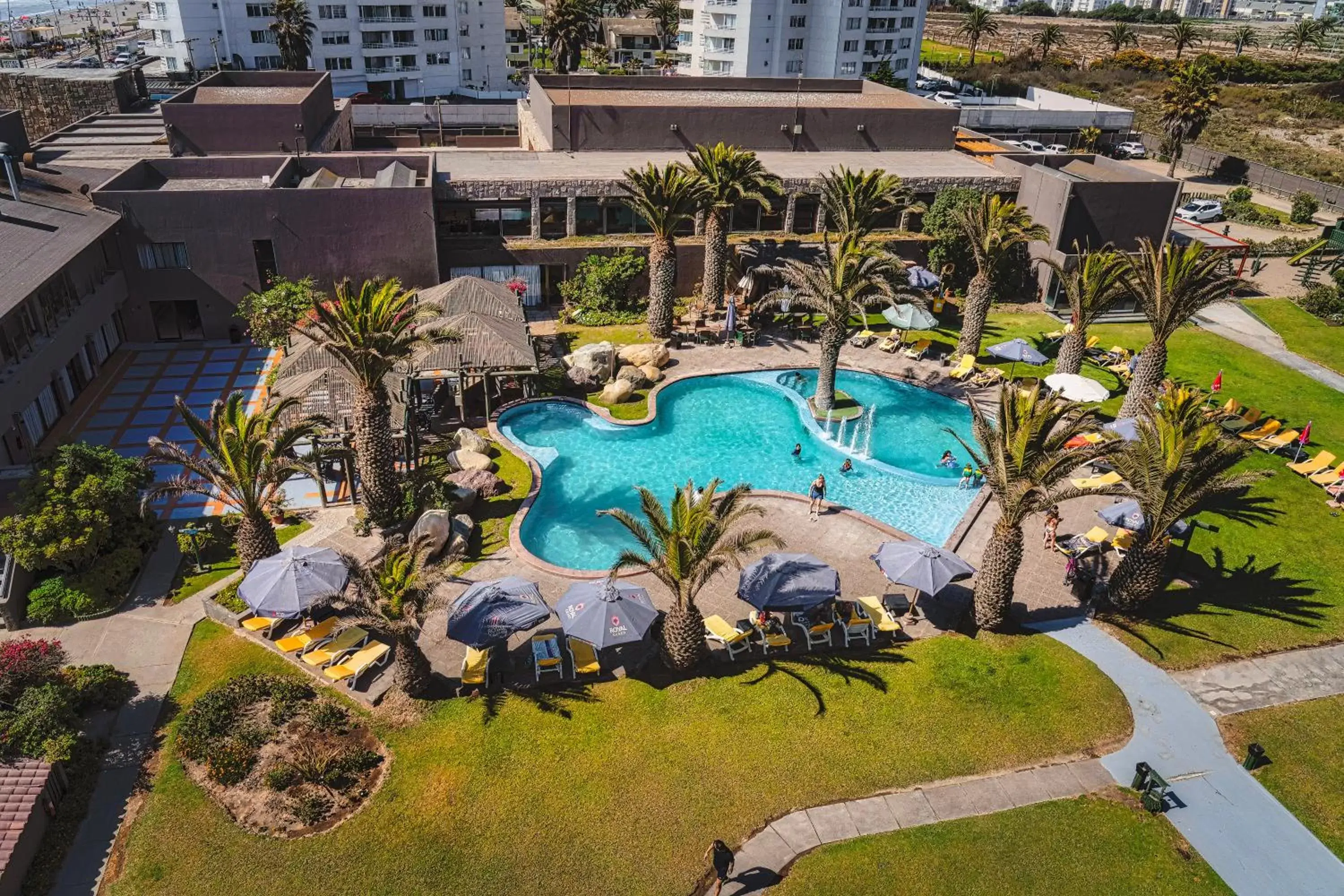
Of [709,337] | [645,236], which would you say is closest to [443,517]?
[709,337]

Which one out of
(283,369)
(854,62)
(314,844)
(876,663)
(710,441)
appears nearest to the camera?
(314,844)

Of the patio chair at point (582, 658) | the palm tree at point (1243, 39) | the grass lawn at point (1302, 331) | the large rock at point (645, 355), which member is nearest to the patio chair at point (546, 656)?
the patio chair at point (582, 658)

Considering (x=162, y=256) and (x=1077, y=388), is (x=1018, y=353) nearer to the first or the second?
(x=1077, y=388)

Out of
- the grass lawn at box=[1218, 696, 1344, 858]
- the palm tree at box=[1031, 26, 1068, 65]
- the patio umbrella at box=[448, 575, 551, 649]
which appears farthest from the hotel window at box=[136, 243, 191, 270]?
the palm tree at box=[1031, 26, 1068, 65]

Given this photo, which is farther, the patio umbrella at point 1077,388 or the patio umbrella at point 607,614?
the patio umbrella at point 1077,388

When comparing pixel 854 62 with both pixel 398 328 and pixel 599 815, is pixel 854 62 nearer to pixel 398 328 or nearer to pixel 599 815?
pixel 398 328

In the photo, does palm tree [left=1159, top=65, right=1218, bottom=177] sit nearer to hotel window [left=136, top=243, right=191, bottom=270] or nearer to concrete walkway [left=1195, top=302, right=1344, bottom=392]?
concrete walkway [left=1195, top=302, right=1344, bottom=392]

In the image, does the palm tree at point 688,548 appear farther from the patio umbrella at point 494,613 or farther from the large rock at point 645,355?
the large rock at point 645,355
